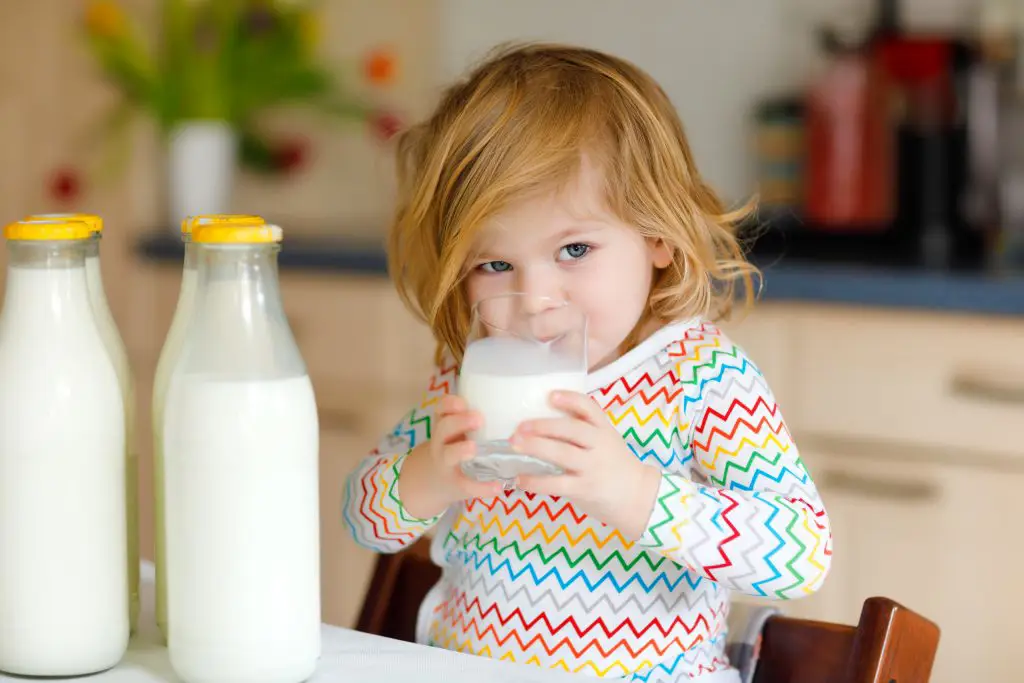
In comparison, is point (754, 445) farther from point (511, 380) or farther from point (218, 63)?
point (218, 63)

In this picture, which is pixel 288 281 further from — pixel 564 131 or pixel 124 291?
pixel 564 131

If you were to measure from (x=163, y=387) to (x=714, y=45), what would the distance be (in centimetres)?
207

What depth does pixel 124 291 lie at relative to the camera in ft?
8.96

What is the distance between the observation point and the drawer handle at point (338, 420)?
8.18 ft

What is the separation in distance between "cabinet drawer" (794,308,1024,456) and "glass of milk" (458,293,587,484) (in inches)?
49.7

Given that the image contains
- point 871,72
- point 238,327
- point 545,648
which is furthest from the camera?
point 871,72

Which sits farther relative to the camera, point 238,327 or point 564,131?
point 564,131

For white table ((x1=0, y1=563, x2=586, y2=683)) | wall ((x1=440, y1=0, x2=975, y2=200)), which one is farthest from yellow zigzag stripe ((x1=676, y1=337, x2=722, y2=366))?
wall ((x1=440, y1=0, x2=975, y2=200))

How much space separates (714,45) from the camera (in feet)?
8.61

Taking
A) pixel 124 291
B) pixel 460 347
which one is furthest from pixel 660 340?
pixel 124 291

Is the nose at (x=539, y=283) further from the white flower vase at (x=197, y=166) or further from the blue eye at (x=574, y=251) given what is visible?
the white flower vase at (x=197, y=166)

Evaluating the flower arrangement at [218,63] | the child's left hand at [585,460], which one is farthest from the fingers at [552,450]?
the flower arrangement at [218,63]

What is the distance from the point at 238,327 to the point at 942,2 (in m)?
2.06

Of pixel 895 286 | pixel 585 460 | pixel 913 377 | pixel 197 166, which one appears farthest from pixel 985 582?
pixel 197 166
